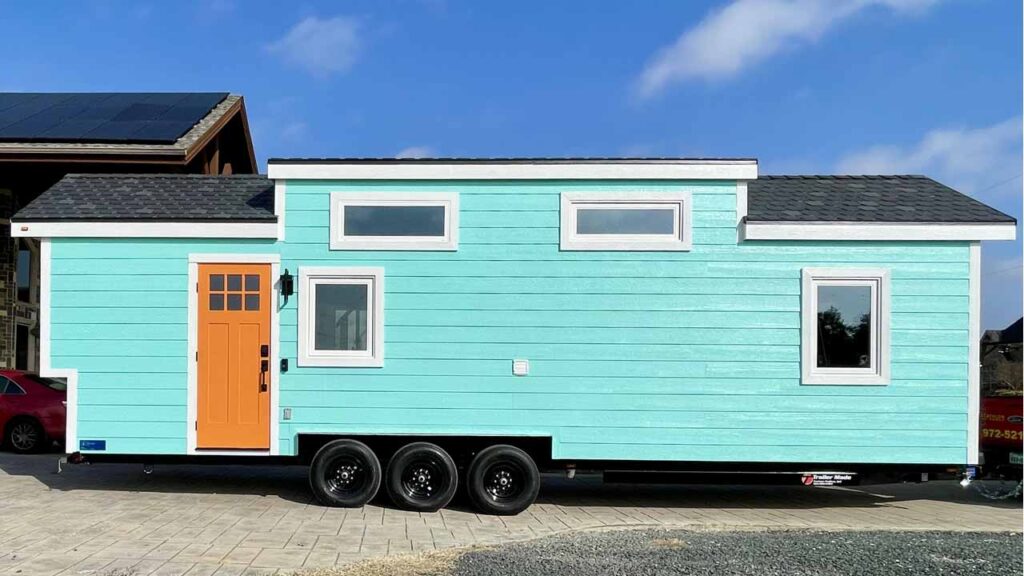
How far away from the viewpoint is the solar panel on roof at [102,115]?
12922 mm

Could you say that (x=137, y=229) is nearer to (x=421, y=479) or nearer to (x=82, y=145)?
(x=421, y=479)

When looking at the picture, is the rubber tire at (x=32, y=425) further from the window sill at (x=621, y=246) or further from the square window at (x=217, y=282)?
the window sill at (x=621, y=246)

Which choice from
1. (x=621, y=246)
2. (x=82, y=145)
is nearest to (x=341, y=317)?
(x=621, y=246)

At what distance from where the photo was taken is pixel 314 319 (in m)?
7.56

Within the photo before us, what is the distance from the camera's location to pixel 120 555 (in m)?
5.58

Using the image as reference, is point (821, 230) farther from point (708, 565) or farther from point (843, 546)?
point (708, 565)

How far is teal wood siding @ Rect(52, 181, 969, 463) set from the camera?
736 cm

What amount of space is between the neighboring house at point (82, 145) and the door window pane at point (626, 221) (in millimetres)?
7973

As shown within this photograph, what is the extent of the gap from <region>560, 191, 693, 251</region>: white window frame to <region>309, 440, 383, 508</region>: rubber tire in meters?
2.80

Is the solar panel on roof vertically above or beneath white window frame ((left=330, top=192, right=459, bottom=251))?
above

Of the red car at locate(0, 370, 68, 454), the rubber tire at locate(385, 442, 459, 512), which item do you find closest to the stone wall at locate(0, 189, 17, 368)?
the red car at locate(0, 370, 68, 454)

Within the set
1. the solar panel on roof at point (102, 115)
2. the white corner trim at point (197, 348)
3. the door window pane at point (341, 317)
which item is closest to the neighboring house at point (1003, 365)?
the door window pane at point (341, 317)

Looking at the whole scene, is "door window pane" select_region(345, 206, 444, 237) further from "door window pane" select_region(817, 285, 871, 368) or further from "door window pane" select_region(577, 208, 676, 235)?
"door window pane" select_region(817, 285, 871, 368)

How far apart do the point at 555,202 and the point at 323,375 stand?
2852 millimetres
